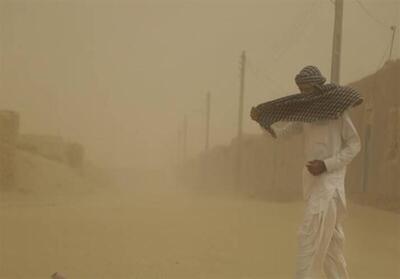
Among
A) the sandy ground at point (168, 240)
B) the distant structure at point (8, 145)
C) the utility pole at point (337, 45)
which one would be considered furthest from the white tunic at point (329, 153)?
the distant structure at point (8, 145)

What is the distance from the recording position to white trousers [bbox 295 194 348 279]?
336 centimetres

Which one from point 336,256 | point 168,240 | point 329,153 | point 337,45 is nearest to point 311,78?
point 329,153

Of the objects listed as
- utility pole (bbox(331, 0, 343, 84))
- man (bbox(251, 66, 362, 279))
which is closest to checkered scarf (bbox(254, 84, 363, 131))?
man (bbox(251, 66, 362, 279))

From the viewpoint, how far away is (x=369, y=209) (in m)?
10.3

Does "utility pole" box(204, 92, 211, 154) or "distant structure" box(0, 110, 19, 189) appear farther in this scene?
"utility pole" box(204, 92, 211, 154)

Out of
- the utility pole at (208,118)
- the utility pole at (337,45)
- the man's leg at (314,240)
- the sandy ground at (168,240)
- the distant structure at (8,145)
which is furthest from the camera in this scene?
the utility pole at (208,118)

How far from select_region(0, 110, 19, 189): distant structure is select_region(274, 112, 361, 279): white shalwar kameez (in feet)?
28.9

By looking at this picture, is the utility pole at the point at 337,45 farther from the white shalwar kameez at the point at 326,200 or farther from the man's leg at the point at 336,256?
the man's leg at the point at 336,256

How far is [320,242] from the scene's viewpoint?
340 cm

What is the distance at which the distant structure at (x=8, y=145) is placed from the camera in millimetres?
10969

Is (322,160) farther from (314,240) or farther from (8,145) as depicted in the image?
(8,145)

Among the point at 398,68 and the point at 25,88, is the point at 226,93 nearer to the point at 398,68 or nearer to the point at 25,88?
the point at 398,68

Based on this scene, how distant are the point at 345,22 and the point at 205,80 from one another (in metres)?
3.60

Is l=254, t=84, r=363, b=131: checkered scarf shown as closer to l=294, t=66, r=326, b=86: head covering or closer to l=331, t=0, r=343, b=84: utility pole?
l=294, t=66, r=326, b=86: head covering
